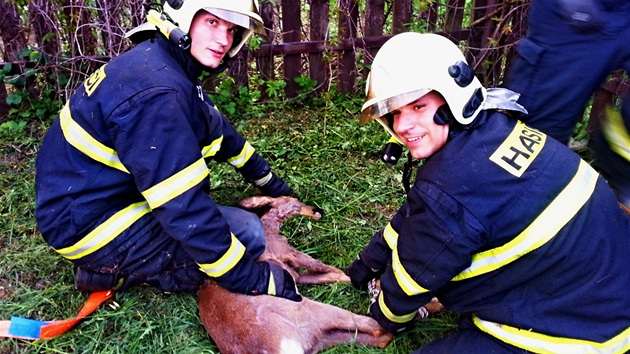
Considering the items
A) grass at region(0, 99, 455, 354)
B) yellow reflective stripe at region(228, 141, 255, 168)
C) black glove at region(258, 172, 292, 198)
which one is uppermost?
yellow reflective stripe at region(228, 141, 255, 168)

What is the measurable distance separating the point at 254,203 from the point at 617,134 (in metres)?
2.31

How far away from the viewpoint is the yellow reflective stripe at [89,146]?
8.94ft

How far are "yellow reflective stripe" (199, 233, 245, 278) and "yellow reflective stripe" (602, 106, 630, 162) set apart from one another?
2.06 meters

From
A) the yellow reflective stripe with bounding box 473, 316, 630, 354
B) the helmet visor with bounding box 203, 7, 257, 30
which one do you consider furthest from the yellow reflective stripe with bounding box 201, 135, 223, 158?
the yellow reflective stripe with bounding box 473, 316, 630, 354

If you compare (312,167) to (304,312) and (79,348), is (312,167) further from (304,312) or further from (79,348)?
(79,348)

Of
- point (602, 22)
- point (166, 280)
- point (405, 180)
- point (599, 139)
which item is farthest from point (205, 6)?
point (599, 139)

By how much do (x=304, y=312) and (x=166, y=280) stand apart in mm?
903

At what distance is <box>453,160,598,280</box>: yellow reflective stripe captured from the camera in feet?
6.93

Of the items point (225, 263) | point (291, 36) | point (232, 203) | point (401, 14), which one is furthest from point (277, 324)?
point (401, 14)

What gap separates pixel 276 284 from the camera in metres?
3.00

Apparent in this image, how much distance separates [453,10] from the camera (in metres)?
5.72

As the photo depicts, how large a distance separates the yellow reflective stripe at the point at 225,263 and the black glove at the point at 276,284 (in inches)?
8.5

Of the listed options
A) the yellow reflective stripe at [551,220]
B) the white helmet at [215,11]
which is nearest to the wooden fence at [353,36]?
the white helmet at [215,11]

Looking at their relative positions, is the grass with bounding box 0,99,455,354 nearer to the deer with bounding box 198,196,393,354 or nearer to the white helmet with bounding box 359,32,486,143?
the deer with bounding box 198,196,393,354
